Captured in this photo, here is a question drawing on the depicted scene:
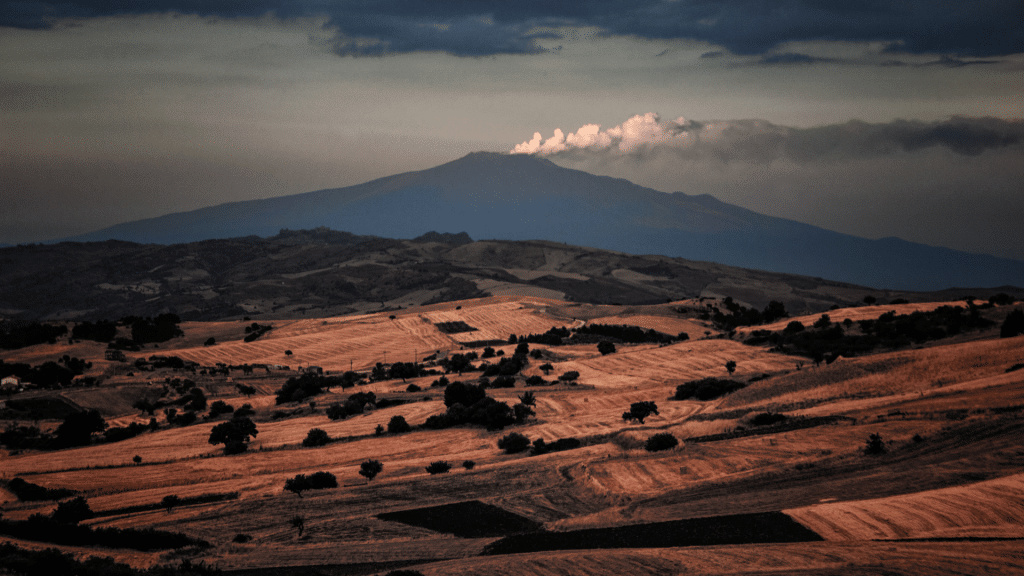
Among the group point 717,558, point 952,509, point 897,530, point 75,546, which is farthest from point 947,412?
point 75,546

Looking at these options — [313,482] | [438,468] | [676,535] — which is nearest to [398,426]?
[438,468]

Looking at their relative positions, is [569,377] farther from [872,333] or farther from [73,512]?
[73,512]

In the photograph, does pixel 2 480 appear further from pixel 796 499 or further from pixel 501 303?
pixel 501 303

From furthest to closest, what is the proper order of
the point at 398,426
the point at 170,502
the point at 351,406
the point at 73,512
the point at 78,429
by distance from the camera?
the point at 351,406, the point at 78,429, the point at 398,426, the point at 170,502, the point at 73,512

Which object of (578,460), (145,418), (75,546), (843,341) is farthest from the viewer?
(843,341)

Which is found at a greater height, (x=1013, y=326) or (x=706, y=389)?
(x=1013, y=326)

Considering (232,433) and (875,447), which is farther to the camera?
(232,433)

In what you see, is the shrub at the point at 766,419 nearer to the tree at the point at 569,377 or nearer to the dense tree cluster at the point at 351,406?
the tree at the point at 569,377
